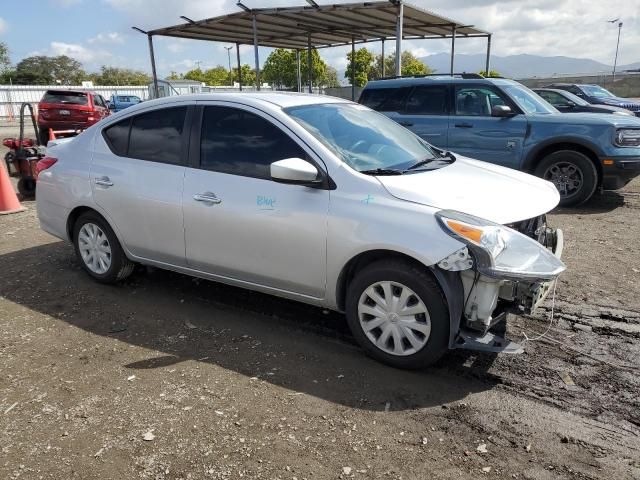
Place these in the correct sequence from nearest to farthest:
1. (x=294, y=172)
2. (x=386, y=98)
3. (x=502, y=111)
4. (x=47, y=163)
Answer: (x=294, y=172)
(x=47, y=163)
(x=502, y=111)
(x=386, y=98)

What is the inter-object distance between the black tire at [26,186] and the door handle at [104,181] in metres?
4.83

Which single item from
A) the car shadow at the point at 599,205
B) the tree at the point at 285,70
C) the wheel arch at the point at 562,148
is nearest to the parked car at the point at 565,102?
the car shadow at the point at 599,205

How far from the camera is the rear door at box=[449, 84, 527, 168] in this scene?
26.2 feet

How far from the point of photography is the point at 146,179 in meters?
4.36

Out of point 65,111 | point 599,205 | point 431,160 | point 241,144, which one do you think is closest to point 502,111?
point 599,205

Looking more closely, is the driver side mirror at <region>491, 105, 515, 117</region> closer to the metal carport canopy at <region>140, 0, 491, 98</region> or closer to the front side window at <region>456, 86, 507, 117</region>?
the front side window at <region>456, 86, 507, 117</region>

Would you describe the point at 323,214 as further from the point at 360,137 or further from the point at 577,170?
the point at 577,170

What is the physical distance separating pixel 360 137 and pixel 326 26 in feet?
45.3

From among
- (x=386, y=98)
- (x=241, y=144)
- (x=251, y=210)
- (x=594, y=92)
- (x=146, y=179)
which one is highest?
(x=594, y=92)

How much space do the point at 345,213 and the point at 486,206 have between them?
2.93 ft

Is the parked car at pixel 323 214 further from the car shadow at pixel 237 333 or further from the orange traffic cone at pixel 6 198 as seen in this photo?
the orange traffic cone at pixel 6 198

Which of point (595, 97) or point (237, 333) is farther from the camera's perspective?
point (595, 97)

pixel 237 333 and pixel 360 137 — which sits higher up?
pixel 360 137

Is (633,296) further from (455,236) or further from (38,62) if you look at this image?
(38,62)
